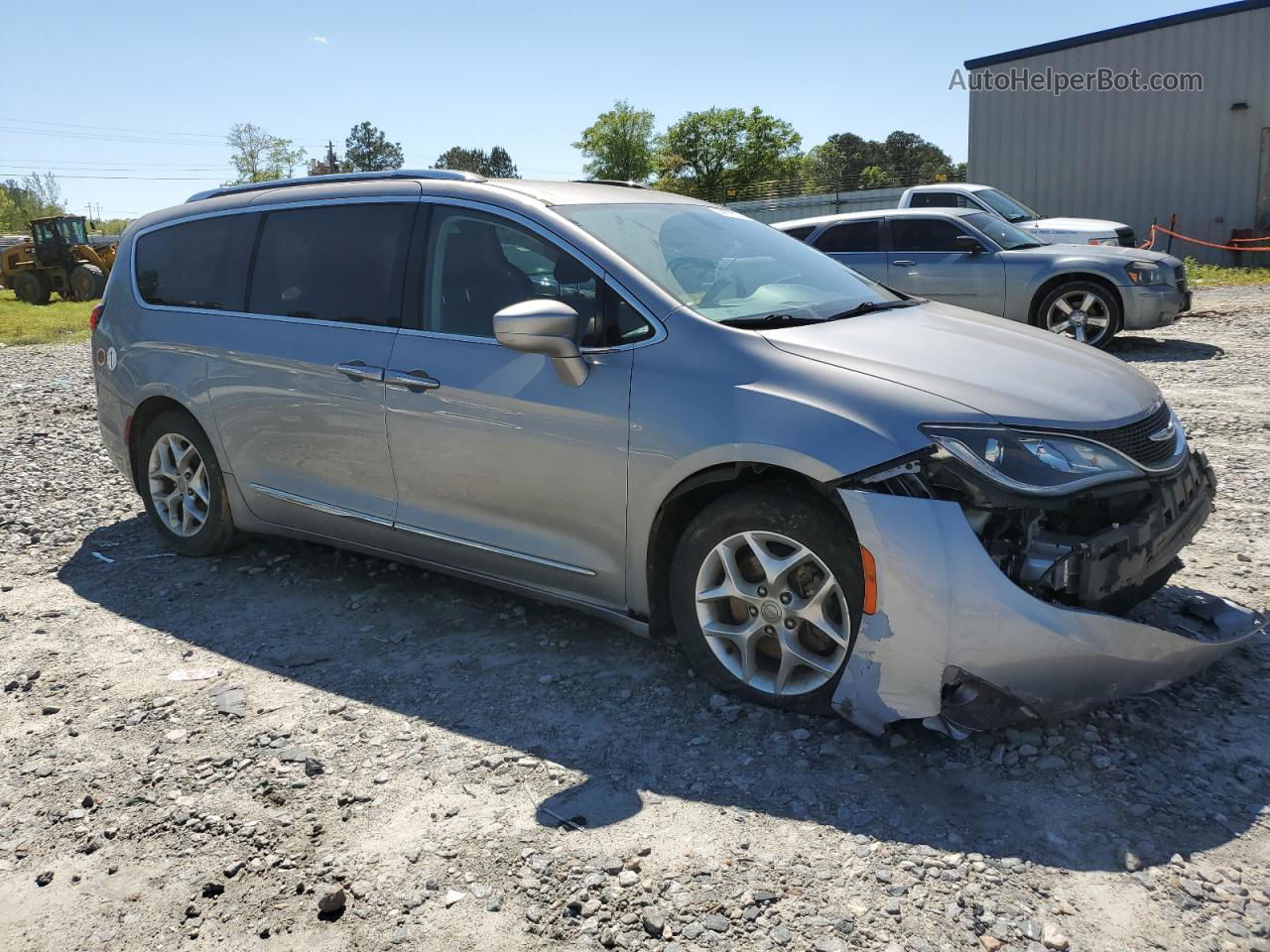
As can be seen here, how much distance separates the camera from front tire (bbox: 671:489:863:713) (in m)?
3.19

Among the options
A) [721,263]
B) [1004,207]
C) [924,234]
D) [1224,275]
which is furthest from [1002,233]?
[1224,275]

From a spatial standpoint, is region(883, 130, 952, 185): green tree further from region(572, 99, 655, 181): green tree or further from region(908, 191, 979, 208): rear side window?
region(908, 191, 979, 208): rear side window

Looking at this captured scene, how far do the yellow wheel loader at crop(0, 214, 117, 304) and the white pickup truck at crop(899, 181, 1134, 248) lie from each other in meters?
23.8

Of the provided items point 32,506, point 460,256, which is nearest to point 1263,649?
point 460,256

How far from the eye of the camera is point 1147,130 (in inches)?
977

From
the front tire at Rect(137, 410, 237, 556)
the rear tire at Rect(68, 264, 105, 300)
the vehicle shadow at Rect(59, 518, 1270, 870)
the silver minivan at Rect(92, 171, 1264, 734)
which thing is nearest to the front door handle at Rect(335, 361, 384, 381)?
the silver minivan at Rect(92, 171, 1264, 734)

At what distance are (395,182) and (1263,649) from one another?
383 centimetres

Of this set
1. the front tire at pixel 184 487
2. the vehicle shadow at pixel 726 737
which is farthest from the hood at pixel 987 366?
the front tire at pixel 184 487

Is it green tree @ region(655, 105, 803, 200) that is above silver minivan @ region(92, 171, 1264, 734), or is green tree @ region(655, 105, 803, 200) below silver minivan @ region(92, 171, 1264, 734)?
above

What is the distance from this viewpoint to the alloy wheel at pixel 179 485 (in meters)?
5.18

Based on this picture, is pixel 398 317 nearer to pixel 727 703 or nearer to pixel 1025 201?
pixel 727 703

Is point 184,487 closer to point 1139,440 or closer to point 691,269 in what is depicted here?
point 691,269

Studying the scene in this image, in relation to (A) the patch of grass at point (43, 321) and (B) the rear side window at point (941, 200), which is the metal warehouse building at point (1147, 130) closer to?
(B) the rear side window at point (941, 200)

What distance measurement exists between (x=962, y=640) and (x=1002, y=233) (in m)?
9.65
